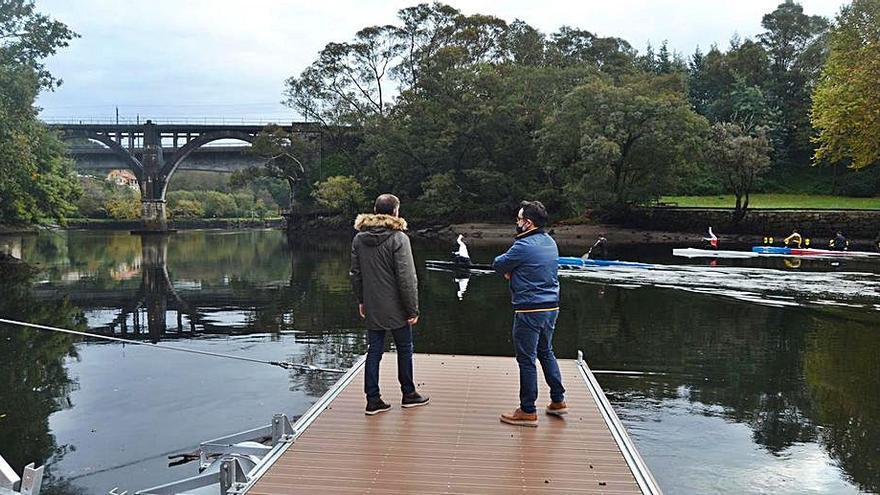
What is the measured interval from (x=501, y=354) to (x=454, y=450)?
835cm

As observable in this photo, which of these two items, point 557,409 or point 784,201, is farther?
point 784,201

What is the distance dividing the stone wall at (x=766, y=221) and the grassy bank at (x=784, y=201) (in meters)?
3.34

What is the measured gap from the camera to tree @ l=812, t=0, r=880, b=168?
38.2 m

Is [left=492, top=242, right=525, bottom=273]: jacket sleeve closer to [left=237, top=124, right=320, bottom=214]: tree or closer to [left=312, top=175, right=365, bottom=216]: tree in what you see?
[left=312, top=175, right=365, bottom=216]: tree

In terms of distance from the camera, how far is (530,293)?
6.94 meters

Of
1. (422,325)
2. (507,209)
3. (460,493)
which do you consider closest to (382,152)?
(507,209)

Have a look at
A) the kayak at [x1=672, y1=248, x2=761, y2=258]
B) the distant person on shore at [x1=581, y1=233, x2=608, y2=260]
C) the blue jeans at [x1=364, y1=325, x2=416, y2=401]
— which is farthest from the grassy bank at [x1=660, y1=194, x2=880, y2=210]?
the blue jeans at [x1=364, y1=325, x2=416, y2=401]

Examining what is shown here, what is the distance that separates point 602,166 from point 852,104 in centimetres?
1471

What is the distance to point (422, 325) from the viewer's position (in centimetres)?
1805

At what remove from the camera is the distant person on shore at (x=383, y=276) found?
7.14 metres

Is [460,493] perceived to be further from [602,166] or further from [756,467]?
[602,166]

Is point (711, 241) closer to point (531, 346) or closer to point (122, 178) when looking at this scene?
point (531, 346)

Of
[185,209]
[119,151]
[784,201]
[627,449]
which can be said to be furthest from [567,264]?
[185,209]

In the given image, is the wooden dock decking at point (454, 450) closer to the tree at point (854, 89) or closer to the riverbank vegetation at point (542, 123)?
the riverbank vegetation at point (542, 123)
